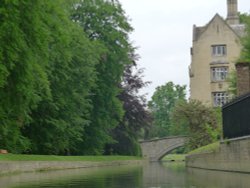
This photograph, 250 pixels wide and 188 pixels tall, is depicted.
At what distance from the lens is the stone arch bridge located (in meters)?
75.1

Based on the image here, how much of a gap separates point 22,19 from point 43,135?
67.9ft

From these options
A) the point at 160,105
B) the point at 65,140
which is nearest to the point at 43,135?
the point at 65,140

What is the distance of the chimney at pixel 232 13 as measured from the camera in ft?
253

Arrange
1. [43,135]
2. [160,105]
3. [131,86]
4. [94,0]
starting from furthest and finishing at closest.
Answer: [160,105] → [131,86] → [94,0] → [43,135]

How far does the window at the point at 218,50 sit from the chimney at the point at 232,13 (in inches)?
378

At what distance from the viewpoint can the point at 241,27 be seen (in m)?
71.4

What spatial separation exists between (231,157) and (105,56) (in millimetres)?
28019

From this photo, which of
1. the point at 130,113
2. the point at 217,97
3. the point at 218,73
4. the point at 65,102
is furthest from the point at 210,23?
the point at 65,102

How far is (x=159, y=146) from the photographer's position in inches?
2992

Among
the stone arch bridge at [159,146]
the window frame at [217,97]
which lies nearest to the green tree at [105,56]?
the window frame at [217,97]

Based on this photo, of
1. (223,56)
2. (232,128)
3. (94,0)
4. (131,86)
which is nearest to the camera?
(232,128)

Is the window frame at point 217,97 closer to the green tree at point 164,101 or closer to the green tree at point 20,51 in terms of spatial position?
the green tree at point 20,51

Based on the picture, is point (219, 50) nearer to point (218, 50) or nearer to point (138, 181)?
point (218, 50)

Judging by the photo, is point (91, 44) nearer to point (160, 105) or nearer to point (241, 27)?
point (241, 27)
